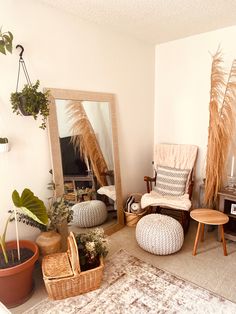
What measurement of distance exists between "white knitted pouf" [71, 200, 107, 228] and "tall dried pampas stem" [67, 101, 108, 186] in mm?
264

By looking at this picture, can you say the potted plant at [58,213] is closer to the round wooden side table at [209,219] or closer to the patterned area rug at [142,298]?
the patterned area rug at [142,298]

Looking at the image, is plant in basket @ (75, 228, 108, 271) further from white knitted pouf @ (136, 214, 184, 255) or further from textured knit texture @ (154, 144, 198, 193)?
textured knit texture @ (154, 144, 198, 193)

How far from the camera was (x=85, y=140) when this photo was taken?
8.21ft

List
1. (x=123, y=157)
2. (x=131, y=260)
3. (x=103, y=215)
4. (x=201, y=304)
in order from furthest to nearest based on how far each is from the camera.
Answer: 1. (x=123, y=157)
2. (x=103, y=215)
3. (x=131, y=260)
4. (x=201, y=304)

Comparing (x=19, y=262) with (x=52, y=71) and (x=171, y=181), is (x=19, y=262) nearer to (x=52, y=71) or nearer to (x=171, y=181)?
(x=52, y=71)

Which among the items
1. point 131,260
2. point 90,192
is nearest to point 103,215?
point 90,192

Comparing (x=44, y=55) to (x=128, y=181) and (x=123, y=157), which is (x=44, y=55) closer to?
(x=123, y=157)

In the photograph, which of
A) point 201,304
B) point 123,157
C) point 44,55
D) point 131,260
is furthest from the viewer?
point 123,157

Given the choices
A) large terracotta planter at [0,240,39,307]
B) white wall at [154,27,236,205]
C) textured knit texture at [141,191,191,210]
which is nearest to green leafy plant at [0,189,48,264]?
large terracotta planter at [0,240,39,307]

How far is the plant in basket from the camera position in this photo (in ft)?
6.34

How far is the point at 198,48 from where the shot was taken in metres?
2.90

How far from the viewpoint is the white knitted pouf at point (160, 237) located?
2291 mm

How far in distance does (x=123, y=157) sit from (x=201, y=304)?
1.81 metres

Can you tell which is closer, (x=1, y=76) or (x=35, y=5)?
(x=1, y=76)
